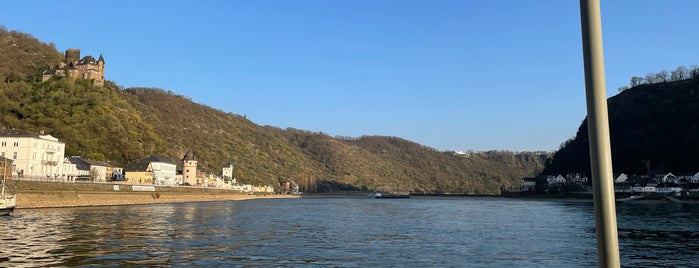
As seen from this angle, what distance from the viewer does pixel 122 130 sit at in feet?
431

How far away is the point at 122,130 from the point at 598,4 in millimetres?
141220

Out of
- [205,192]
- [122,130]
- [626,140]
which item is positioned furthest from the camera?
[626,140]

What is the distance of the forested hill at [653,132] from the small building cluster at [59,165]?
134m

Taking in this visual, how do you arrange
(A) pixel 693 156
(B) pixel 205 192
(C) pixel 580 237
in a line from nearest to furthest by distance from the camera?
(C) pixel 580 237
(B) pixel 205 192
(A) pixel 693 156

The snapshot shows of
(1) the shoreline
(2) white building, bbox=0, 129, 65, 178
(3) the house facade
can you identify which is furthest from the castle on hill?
(1) the shoreline

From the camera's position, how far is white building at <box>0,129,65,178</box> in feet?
294

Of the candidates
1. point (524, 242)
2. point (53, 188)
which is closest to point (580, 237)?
point (524, 242)

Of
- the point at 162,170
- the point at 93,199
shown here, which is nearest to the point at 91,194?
the point at 93,199

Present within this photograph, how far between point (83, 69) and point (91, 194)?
3988 inches

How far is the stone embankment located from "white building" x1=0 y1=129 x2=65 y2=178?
48.0ft

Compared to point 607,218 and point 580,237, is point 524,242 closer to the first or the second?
point 580,237

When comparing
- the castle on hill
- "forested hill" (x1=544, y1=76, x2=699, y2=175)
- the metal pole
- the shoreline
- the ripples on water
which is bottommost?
the ripples on water

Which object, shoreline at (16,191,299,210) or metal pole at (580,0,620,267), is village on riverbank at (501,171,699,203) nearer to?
shoreline at (16,191,299,210)

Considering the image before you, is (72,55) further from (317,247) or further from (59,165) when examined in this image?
(317,247)
